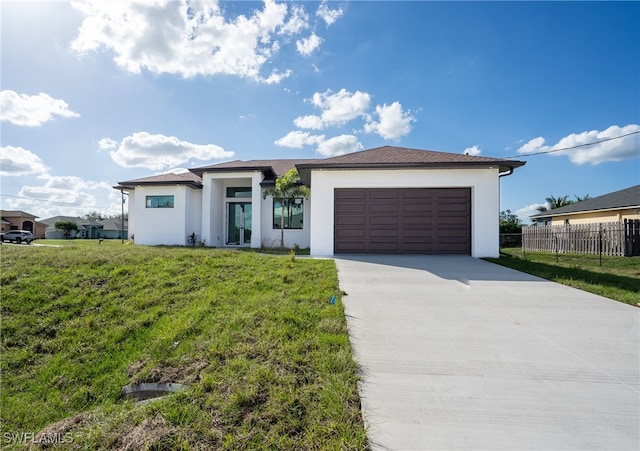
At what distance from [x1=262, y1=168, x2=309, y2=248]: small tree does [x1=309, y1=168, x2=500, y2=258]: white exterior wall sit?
254cm

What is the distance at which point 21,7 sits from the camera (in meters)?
6.09

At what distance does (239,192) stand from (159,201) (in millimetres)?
4195

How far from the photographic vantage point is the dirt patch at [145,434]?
6.10 ft

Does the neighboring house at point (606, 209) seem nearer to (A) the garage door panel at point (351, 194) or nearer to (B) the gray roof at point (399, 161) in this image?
(B) the gray roof at point (399, 161)

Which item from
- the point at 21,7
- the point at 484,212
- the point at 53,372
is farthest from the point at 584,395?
the point at 21,7

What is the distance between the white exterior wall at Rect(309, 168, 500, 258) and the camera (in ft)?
31.2

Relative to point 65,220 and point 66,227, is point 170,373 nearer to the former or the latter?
point 66,227

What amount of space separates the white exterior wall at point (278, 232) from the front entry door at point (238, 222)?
129 cm

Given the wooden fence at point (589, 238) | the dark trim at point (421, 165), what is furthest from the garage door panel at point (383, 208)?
the wooden fence at point (589, 238)

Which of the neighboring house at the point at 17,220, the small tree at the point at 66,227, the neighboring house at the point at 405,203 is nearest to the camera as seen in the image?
the neighboring house at the point at 405,203

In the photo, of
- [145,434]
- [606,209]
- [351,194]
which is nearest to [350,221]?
[351,194]

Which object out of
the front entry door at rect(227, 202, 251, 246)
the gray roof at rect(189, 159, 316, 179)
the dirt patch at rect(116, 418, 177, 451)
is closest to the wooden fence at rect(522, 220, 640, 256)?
the gray roof at rect(189, 159, 316, 179)

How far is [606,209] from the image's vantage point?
16391mm

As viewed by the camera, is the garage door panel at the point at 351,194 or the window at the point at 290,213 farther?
the window at the point at 290,213
